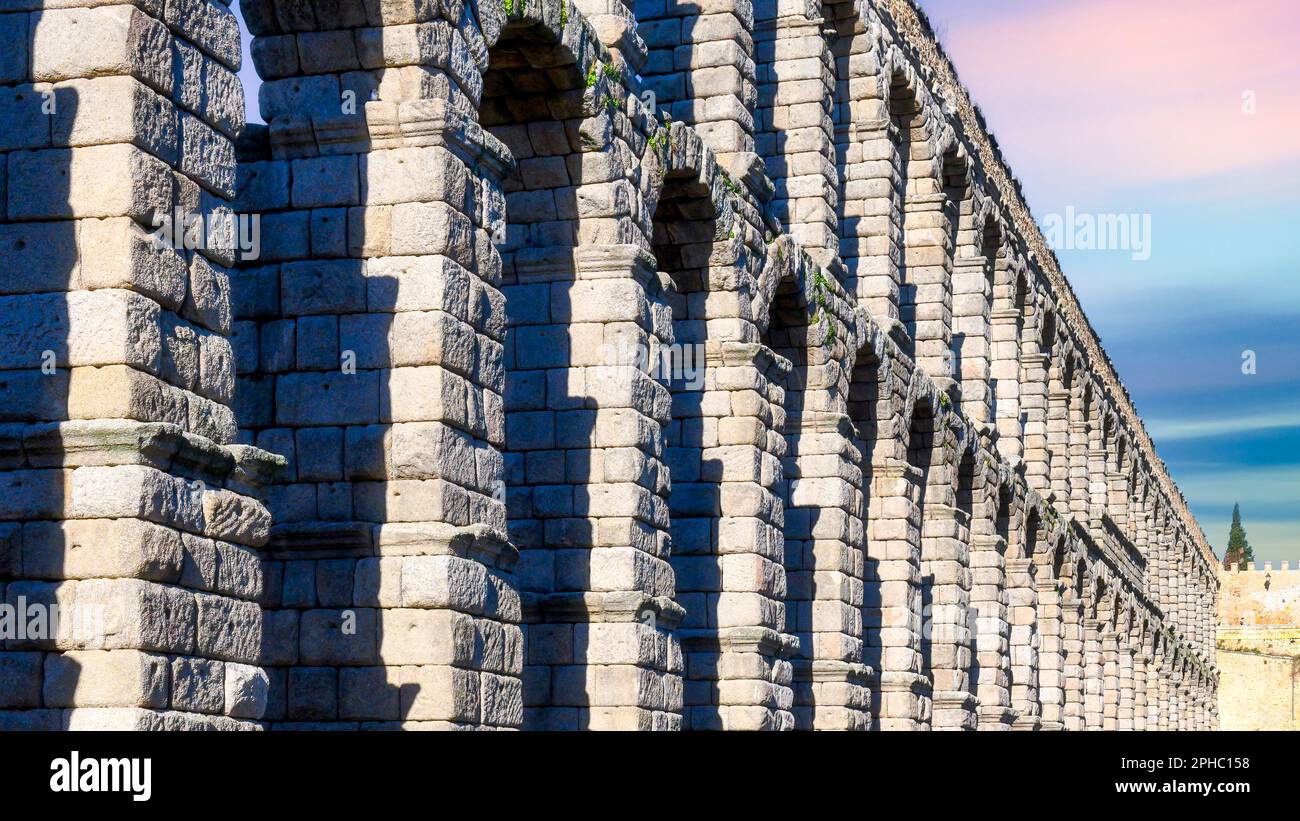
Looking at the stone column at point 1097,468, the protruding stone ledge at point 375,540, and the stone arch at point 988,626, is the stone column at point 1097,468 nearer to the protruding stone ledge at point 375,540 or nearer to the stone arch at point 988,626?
the stone arch at point 988,626

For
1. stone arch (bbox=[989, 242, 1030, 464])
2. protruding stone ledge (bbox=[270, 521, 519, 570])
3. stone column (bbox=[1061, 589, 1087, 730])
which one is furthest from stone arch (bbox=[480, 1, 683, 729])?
stone column (bbox=[1061, 589, 1087, 730])

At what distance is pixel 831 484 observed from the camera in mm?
19578

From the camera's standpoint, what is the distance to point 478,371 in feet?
38.3

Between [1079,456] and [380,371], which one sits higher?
[1079,456]

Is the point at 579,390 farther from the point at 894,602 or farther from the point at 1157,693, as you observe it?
the point at 1157,693

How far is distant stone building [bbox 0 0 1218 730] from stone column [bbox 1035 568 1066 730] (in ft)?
25.2

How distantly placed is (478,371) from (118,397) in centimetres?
348

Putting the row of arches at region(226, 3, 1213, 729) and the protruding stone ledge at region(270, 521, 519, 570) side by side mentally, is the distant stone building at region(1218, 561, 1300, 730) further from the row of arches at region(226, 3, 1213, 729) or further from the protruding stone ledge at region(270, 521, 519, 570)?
the protruding stone ledge at region(270, 521, 519, 570)

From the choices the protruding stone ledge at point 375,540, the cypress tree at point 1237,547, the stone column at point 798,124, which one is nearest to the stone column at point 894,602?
the stone column at point 798,124

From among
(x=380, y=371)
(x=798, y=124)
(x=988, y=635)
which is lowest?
(x=988, y=635)

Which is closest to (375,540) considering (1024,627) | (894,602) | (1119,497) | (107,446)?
(107,446)

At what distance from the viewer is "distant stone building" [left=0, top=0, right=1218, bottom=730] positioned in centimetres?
864

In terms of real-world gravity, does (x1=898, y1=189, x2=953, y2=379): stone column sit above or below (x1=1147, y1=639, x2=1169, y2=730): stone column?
above
